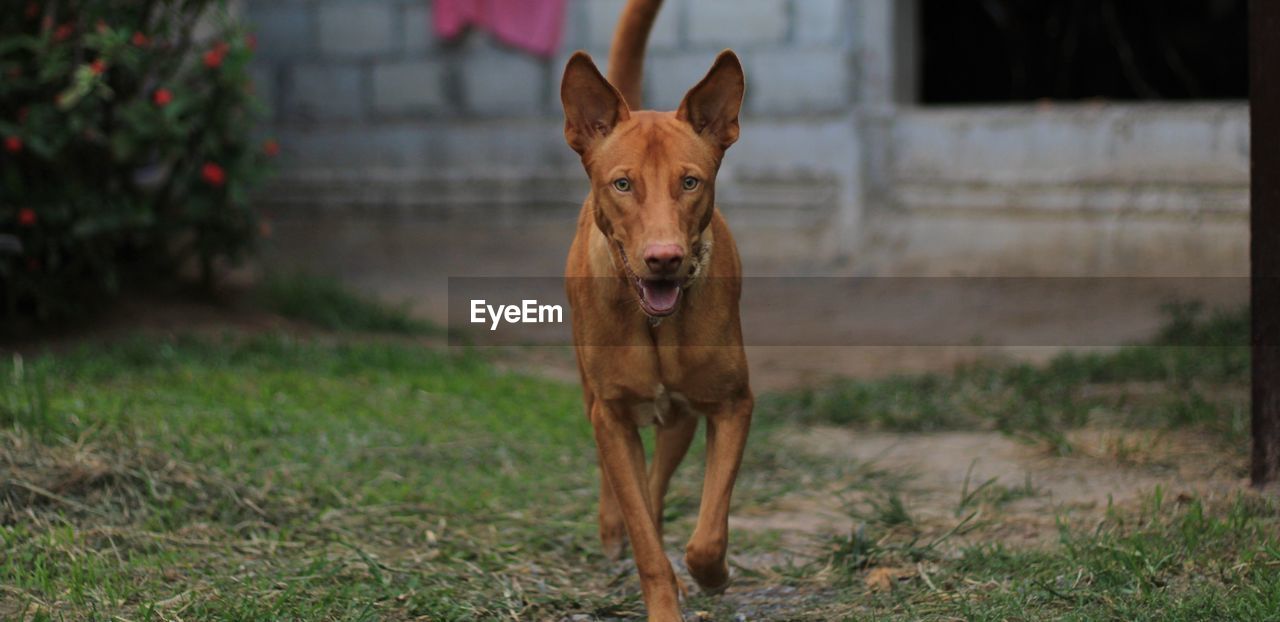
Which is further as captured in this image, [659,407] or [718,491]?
[659,407]

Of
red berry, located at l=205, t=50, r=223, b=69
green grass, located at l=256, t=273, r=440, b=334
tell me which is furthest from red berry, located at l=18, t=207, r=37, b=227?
green grass, located at l=256, t=273, r=440, b=334

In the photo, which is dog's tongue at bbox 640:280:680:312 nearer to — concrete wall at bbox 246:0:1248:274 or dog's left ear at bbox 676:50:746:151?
dog's left ear at bbox 676:50:746:151

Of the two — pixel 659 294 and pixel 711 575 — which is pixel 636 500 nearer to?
pixel 711 575

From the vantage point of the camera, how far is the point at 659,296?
3260mm

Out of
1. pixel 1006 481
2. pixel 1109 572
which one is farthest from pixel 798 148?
pixel 1109 572

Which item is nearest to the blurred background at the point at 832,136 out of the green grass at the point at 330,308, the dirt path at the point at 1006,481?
the green grass at the point at 330,308

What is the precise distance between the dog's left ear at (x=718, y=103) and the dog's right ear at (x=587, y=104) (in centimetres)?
15

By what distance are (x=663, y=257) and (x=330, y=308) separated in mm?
5215

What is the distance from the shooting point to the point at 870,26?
916 centimetres

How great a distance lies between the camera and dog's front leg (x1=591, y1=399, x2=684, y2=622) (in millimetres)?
3453

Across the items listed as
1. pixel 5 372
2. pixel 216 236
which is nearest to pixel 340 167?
pixel 216 236

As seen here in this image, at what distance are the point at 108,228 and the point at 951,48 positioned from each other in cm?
619

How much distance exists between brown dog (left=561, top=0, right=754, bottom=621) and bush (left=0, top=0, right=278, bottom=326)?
3.73 metres

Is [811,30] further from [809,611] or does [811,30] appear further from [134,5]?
[809,611]
